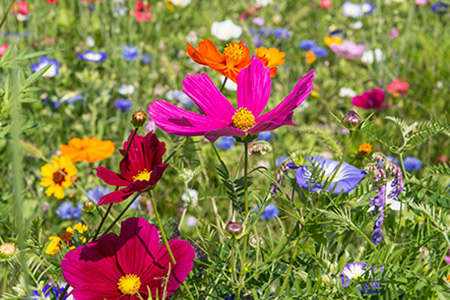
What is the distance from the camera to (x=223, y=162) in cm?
63

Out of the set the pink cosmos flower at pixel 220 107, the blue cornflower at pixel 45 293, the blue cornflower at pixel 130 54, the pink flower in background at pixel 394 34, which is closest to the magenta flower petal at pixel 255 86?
the pink cosmos flower at pixel 220 107

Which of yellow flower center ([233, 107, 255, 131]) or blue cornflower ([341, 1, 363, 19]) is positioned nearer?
yellow flower center ([233, 107, 255, 131])

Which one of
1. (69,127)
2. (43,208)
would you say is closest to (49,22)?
(69,127)

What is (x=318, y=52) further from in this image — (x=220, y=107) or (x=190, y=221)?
(x=220, y=107)

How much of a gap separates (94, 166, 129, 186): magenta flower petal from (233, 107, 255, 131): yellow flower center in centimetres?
17

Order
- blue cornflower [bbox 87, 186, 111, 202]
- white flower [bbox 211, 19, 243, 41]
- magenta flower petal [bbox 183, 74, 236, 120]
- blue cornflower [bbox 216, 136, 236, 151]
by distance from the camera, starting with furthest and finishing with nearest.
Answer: white flower [bbox 211, 19, 243, 41], blue cornflower [bbox 216, 136, 236, 151], blue cornflower [bbox 87, 186, 111, 202], magenta flower petal [bbox 183, 74, 236, 120]

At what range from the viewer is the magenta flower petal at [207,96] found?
67cm

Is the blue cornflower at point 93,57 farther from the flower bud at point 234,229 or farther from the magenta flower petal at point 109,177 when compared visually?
the flower bud at point 234,229

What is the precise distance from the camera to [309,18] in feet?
10.1

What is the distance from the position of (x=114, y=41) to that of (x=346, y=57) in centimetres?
110

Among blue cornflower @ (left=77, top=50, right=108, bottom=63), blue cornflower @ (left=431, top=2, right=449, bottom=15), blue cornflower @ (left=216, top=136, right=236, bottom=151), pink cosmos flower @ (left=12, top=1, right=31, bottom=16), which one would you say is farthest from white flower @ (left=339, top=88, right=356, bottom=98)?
pink cosmos flower @ (left=12, top=1, right=31, bottom=16)

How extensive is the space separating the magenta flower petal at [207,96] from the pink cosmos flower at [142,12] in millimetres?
1944

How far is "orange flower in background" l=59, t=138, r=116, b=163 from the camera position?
3.89 ft

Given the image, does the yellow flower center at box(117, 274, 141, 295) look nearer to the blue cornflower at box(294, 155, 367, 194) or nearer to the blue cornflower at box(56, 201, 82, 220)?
the blue cornflower at box(294, 155, 367, 194)
